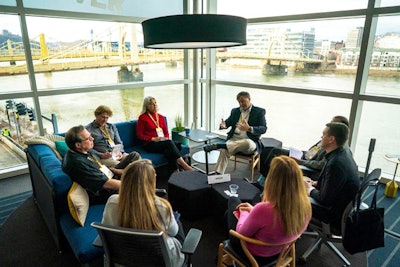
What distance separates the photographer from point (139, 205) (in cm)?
148

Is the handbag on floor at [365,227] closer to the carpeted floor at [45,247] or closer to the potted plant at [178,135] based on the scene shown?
the carpeted floor at [45,247]

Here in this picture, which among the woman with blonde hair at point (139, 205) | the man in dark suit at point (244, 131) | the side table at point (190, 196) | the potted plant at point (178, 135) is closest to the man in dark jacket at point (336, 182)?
the side table at point (190, 196)

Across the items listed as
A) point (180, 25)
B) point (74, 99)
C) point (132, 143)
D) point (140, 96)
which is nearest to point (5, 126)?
point (74, 99)

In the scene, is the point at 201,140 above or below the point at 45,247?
above

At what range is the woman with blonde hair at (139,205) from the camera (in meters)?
1.48

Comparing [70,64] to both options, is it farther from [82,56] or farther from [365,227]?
[365,227]

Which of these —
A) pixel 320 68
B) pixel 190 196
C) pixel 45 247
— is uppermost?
pixel 320 68

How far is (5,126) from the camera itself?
161 inches

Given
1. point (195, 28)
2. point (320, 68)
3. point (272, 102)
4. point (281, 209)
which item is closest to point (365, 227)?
point (281, 209)

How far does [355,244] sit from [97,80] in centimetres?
442

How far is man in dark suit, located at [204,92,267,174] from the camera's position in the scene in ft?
12.7

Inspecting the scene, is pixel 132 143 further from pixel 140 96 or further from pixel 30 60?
pixel 30 60

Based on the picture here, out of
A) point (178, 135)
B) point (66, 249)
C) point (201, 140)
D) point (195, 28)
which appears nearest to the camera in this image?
point (195, 28)

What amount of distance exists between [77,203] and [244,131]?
2518 mm
